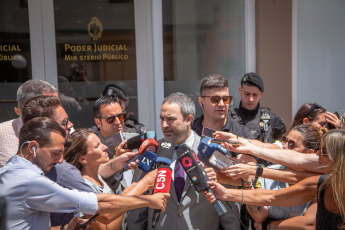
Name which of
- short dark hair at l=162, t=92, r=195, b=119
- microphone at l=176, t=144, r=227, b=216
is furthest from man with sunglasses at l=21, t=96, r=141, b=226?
microphone at l=176, t=144, r=227, b=216

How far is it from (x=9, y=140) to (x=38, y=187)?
1654 mm

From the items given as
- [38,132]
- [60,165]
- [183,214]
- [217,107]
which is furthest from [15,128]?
[217,107]

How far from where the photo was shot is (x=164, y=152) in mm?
3154

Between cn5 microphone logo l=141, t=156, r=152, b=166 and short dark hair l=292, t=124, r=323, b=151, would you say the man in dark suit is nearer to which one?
cn5 microphone logo l=141, t=156, r=152, b=166

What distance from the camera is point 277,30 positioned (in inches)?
248

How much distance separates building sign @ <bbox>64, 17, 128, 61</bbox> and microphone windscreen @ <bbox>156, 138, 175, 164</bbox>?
3.34 metres

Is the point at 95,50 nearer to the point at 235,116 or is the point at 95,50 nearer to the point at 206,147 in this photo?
the point at 235,116

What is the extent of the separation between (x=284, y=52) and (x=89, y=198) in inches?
175

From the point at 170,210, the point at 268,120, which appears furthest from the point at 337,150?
the point at 268,120

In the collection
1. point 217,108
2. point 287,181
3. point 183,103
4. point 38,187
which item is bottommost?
point 287,181

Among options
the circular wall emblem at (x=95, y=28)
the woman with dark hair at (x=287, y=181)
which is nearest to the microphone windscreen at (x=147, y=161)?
the woman with dark hair at (x=287, y=181)

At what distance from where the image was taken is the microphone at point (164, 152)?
10.1 ft

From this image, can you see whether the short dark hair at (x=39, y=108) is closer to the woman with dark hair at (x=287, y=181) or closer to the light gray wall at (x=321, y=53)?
the woman with dark hair at (x=287, y=181)

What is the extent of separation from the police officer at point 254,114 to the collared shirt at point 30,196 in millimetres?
2843
